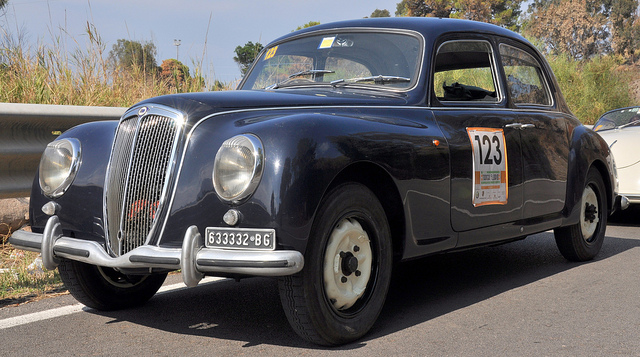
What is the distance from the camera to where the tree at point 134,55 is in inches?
328

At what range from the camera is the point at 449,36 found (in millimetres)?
4859

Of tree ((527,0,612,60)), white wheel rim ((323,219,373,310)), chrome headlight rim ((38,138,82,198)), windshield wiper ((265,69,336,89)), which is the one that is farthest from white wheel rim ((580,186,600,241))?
tree ((527,0,612,60))

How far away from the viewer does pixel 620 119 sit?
9.57 m

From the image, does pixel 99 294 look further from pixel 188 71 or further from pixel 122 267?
pixel 188 71

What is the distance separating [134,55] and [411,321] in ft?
19.7

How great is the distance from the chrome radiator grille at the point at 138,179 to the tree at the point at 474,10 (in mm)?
55048

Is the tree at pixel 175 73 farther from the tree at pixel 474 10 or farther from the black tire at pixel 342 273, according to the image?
the tree at pixel 474 10

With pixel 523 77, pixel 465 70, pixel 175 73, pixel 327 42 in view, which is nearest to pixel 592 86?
pixel 175 73

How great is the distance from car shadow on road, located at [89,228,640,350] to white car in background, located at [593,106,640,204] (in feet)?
7.06

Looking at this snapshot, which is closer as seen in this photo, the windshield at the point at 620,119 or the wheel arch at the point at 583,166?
the wheel arch at the point at 583,166

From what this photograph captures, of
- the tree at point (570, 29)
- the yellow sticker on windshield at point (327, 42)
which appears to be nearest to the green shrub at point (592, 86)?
the yellow sticker on windshield at point (327, 42)

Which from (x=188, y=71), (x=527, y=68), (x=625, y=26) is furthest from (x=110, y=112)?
(x=625, y=26)

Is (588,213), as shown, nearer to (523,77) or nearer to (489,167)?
(523,77)

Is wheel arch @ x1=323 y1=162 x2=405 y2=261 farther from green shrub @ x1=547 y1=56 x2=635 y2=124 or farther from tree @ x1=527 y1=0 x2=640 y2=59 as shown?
tree @ x1=527 y1=0 x2=640 y2=59
